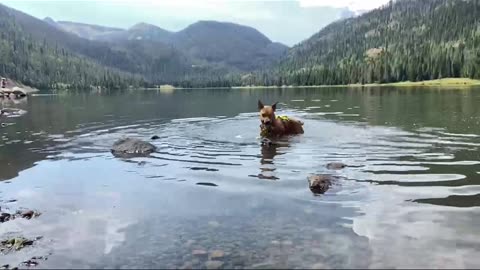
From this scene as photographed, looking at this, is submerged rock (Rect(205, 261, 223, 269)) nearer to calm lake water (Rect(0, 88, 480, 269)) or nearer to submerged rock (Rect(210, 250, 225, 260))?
calm lake water (Rect(0, 88, 480, 269))

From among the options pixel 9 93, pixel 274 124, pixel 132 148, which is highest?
pixel 9 93

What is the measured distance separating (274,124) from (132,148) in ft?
34.3

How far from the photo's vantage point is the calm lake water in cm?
1135

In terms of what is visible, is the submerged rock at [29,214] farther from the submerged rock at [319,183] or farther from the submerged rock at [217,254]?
the submerged rock at [319,183]

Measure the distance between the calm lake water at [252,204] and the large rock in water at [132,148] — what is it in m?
0.71

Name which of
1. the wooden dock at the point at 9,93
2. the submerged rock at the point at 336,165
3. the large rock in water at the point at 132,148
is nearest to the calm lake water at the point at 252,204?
the submerged rock at the point at 336,165

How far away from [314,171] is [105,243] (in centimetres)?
1146

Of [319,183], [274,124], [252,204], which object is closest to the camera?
[252,204]

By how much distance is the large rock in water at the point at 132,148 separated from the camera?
28016mm

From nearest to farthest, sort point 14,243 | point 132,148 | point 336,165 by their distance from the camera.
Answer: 1. point 14,243
2. point 336,165
3. point 132,148

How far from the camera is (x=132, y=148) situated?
93.7 feet

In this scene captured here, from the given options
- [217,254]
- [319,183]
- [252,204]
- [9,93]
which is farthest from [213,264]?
[9,93]

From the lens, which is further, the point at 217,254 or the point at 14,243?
the point at 14,243

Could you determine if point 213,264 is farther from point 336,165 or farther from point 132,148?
point 132,148
